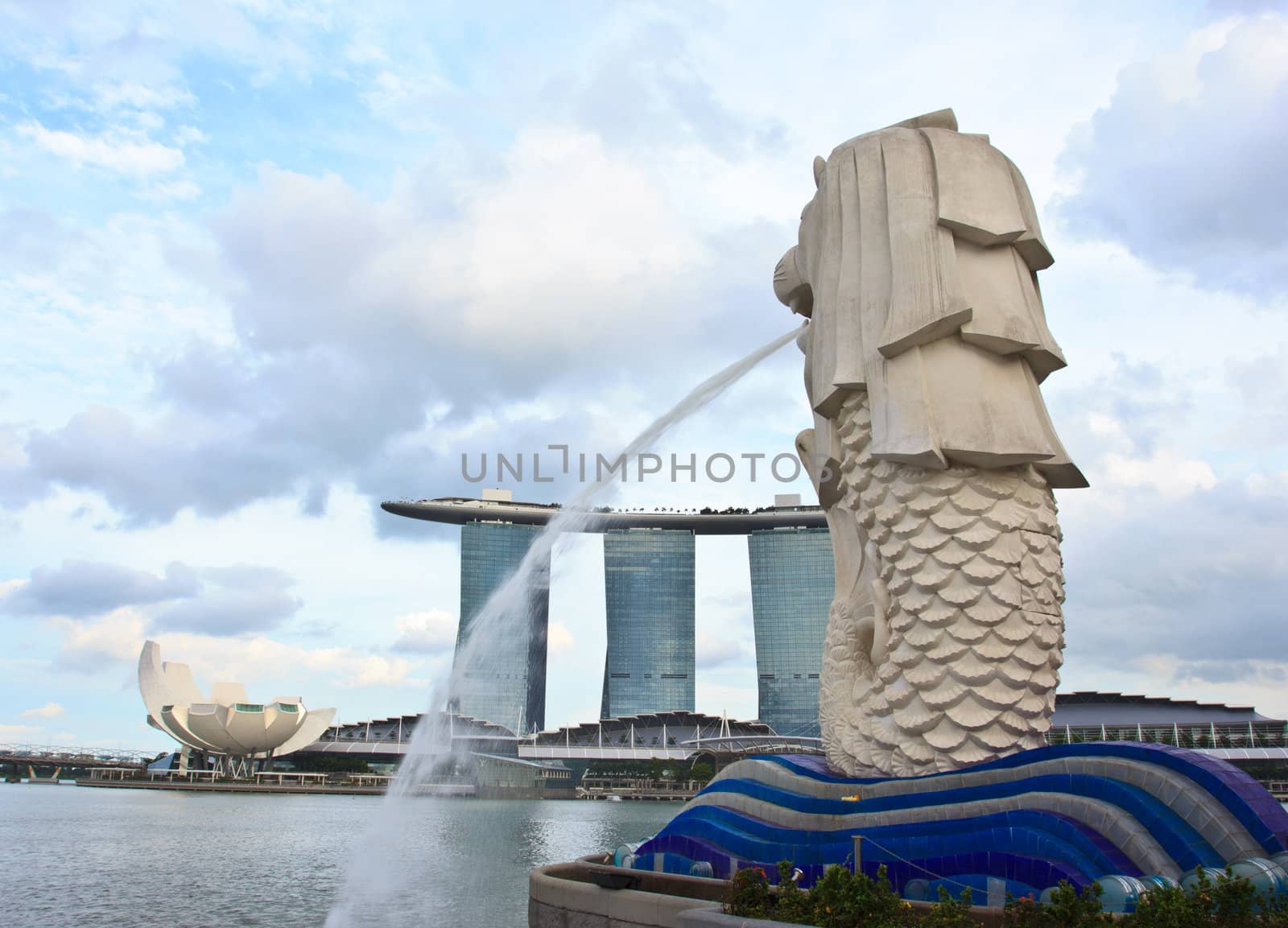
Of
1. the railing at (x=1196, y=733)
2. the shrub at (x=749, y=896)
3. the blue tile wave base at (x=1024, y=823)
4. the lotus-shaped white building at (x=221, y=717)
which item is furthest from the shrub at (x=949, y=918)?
the lotus-shaped white building at (x=221, y=717)

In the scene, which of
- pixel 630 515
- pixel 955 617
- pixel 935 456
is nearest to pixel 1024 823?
pixel 955 617

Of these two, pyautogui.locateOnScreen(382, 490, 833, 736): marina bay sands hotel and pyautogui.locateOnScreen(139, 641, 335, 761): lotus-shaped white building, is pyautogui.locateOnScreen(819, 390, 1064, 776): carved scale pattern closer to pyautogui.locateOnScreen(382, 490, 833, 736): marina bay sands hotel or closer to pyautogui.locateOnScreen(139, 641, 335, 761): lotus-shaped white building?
pyautogui.locateOnScreen(139, 641, 335, 761): lotus-shaped white building

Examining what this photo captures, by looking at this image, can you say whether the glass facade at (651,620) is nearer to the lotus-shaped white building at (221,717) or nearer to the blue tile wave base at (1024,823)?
the lotus-shaped white building at (221,717)

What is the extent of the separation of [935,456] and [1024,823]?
4.26 metres

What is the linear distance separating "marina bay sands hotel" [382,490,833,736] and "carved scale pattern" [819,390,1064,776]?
82.7 meters

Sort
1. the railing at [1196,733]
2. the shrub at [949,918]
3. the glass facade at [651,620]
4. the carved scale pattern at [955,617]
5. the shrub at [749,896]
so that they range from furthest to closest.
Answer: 1. the glass facade at [651,620]
2. the railing at [1196,733]
3. the carved scale pattern at [955,617]
4. the shrub at [749,896]
5. the shrub at [949,918]

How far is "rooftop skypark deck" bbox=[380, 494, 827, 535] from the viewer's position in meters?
97.9

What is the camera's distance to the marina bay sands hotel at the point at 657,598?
96.5m

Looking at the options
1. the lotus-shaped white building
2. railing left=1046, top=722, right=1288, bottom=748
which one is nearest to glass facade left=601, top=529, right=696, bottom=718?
the lotus-shaped white building

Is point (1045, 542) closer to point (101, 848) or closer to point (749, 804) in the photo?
point (749, 804)

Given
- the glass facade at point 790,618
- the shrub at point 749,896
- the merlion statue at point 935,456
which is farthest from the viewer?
the glass facade at point 790,618

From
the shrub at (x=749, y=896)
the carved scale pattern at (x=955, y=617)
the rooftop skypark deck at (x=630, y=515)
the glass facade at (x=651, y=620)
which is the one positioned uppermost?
the rooftop skypark deck at (x=630, y=515)

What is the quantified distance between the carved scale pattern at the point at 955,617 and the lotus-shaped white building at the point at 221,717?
237 feet

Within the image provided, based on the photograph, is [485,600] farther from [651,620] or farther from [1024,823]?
[1024,823]
